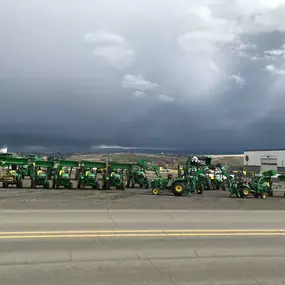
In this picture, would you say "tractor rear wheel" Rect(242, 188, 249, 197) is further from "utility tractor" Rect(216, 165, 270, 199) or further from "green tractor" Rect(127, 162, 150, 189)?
"green tractor" Rect(127, 162, 150, 189)

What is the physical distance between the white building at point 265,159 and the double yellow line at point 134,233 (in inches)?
2986

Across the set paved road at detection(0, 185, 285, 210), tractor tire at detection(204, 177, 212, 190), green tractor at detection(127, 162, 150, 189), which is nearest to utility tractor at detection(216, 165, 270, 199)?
paved road at detection(0, 185, 285, 210)

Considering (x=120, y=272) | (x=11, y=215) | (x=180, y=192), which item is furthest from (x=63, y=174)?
(x=120, y=272)

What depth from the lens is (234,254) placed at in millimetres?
8133

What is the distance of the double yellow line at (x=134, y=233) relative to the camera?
31.1ft

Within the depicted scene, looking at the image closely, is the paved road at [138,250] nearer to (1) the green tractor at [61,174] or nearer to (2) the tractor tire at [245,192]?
(2) the tractor tire at [245,192]

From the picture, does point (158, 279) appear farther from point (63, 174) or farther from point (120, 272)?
point (63, 174)

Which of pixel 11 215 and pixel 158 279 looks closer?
pixel 158 279

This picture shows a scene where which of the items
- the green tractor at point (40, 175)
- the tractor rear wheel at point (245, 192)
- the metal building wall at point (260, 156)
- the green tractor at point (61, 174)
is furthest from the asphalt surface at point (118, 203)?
the metal building wall at point (260, 156)

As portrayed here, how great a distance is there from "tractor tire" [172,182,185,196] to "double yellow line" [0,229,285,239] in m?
14.7

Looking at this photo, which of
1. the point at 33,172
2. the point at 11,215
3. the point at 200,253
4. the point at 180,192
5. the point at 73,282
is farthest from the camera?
the point at 33,172

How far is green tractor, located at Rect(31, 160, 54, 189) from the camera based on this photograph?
1138 inches

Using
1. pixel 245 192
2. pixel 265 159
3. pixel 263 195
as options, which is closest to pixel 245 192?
pixel 245 192

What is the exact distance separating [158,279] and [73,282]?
159 centimetres
